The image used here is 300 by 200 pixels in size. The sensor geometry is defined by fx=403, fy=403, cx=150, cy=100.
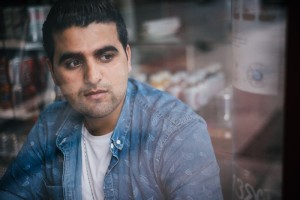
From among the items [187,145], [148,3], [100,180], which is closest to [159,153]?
[187,145]

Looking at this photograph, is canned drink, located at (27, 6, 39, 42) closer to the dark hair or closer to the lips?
the dark hair

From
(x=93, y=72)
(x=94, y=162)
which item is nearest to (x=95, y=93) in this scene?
(x=93, y=72)

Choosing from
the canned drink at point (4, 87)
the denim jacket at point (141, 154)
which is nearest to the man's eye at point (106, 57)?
the denim jacket at point (141, 154)

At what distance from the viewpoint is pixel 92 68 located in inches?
40.3

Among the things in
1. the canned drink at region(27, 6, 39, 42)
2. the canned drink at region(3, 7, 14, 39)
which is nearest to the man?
the canned drink at region(27, 6, 39, 42)

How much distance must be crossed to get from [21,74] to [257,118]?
793mm

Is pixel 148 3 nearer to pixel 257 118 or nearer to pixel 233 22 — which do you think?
pixel 233 22

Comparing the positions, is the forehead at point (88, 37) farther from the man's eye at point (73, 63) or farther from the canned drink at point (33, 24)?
the canned drink at point (33, 24)

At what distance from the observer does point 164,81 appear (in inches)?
58.3

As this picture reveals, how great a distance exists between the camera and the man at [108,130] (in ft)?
3.42

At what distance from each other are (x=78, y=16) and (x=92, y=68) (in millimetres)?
141

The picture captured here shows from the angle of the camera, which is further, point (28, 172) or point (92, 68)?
point (28, 172)

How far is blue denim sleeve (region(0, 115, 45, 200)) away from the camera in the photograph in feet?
3.81

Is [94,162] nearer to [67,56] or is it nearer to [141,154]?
[141,154]
